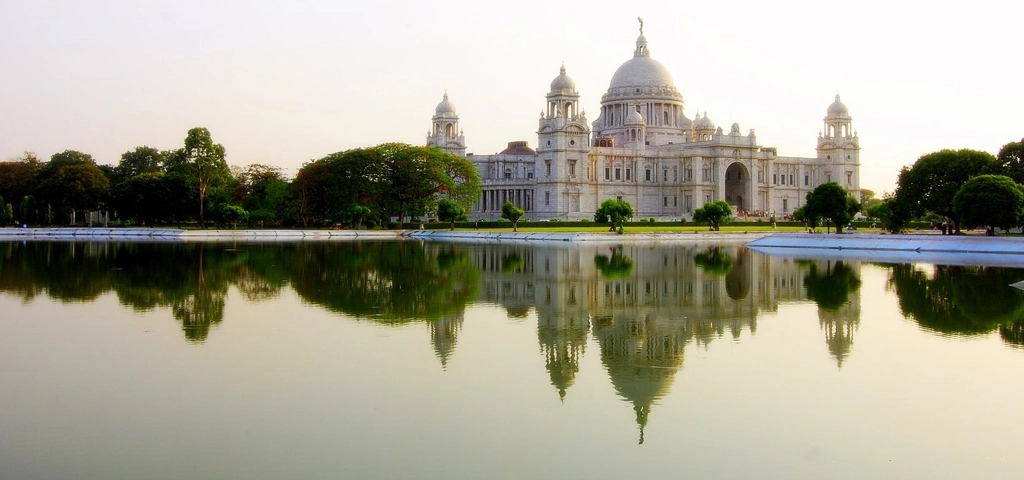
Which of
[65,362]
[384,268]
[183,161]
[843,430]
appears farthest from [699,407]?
[183,161]

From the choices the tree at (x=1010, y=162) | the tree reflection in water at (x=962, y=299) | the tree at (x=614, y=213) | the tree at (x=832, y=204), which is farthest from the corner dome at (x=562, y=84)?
the tree reflection in water at (x=962, y=299)

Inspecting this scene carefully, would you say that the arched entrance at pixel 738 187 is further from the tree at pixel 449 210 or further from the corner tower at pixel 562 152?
the tree at pixel 449 210

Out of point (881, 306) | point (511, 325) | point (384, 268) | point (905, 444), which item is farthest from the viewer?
point (384, 268)

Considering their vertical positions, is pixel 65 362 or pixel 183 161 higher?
pixel 183 161

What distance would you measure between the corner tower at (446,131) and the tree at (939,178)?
5519 cm

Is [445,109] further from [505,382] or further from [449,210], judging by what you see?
[505,382]

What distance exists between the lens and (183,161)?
83.6 metres

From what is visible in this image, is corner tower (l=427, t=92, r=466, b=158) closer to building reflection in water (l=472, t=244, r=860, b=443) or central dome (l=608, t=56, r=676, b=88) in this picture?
central dome (l=608, t=56, r=676, b=88)

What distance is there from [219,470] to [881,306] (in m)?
18.5

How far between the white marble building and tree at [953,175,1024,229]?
51311 mm

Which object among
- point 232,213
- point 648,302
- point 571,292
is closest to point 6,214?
point 232,213

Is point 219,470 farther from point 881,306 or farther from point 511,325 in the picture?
point 881,306

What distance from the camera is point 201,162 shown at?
82.8 metres

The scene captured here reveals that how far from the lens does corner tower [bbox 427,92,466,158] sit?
4208 inches
